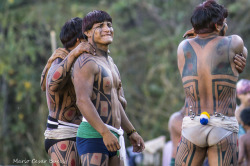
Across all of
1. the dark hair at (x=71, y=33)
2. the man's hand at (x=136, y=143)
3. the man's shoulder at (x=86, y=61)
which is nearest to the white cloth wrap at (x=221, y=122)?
the man's hand at (x=136, y=143)

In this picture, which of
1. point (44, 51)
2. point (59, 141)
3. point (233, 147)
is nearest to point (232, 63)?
point (233, 147)

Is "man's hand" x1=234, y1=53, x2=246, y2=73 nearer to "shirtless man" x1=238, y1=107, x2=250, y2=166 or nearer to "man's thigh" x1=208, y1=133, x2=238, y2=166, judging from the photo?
"man's thigh" x1=208, y1=133, x2=238, y2=166

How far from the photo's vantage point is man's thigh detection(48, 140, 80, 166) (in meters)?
5.02

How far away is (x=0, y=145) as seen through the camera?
42.5 feet

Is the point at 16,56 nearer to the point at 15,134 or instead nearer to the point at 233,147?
the point at 15,134

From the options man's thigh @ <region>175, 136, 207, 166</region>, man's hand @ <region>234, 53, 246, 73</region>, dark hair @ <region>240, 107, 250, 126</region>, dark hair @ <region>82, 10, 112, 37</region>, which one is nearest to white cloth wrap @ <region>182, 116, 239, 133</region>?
man's thigh @ <region>175, 136, 207, 166</region>

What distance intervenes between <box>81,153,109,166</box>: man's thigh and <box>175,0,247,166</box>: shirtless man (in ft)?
2.47

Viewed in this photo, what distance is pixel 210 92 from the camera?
4.45 meters

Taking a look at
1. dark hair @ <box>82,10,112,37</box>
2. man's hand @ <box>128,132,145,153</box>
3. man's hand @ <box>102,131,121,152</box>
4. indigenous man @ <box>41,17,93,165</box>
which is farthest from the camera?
indigenous man @ <box>41,17,93,165</box>

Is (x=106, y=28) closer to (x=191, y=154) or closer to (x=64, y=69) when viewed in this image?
(x=64, y=69)

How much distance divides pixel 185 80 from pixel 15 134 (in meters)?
9.70

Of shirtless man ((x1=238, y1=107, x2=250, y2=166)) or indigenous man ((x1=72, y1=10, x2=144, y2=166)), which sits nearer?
indigenous man ((x1=72, y1=10, x2=144, y2=166))

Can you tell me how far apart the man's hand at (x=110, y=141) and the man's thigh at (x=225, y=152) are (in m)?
0.92

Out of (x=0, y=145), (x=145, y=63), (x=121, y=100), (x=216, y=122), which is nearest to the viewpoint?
(x=216, y=122)
